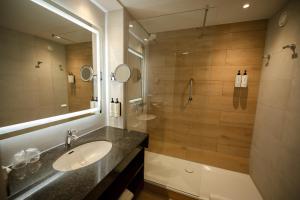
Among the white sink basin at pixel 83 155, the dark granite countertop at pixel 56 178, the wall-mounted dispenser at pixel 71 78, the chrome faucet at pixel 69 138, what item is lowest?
the white sink basin at pixel 83 155

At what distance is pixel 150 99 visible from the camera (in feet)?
8.84

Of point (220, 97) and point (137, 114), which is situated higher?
point (220, 97)

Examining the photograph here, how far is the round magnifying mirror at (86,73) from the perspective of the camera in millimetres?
1494

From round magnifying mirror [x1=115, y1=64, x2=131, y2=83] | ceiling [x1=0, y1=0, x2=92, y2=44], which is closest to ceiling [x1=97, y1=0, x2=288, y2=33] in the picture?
ceiling [x1=0, y1=0, x2=92, y2=44]

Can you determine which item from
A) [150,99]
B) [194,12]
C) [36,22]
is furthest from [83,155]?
[194,12]

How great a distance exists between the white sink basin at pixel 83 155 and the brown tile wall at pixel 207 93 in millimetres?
1490

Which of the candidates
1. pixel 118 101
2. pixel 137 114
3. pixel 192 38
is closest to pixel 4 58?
pixel 118 101

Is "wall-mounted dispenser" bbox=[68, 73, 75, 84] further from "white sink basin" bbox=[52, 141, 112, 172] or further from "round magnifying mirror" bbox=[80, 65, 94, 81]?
"white sink basin" bbox=[52, 141, 112, 172]

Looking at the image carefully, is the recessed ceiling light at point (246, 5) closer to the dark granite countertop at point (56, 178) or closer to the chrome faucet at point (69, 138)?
the dark granite countertop at point (56, 178)

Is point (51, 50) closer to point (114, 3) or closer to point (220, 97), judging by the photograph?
point (114, 3)

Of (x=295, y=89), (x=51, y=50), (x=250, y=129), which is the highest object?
(x=51, y=50)

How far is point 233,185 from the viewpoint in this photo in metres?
1.92

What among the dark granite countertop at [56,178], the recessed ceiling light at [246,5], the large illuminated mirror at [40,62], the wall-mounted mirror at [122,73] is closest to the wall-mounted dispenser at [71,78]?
the large illuminated mirror at [40,62]

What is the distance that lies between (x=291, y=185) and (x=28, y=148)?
2.39 meters
